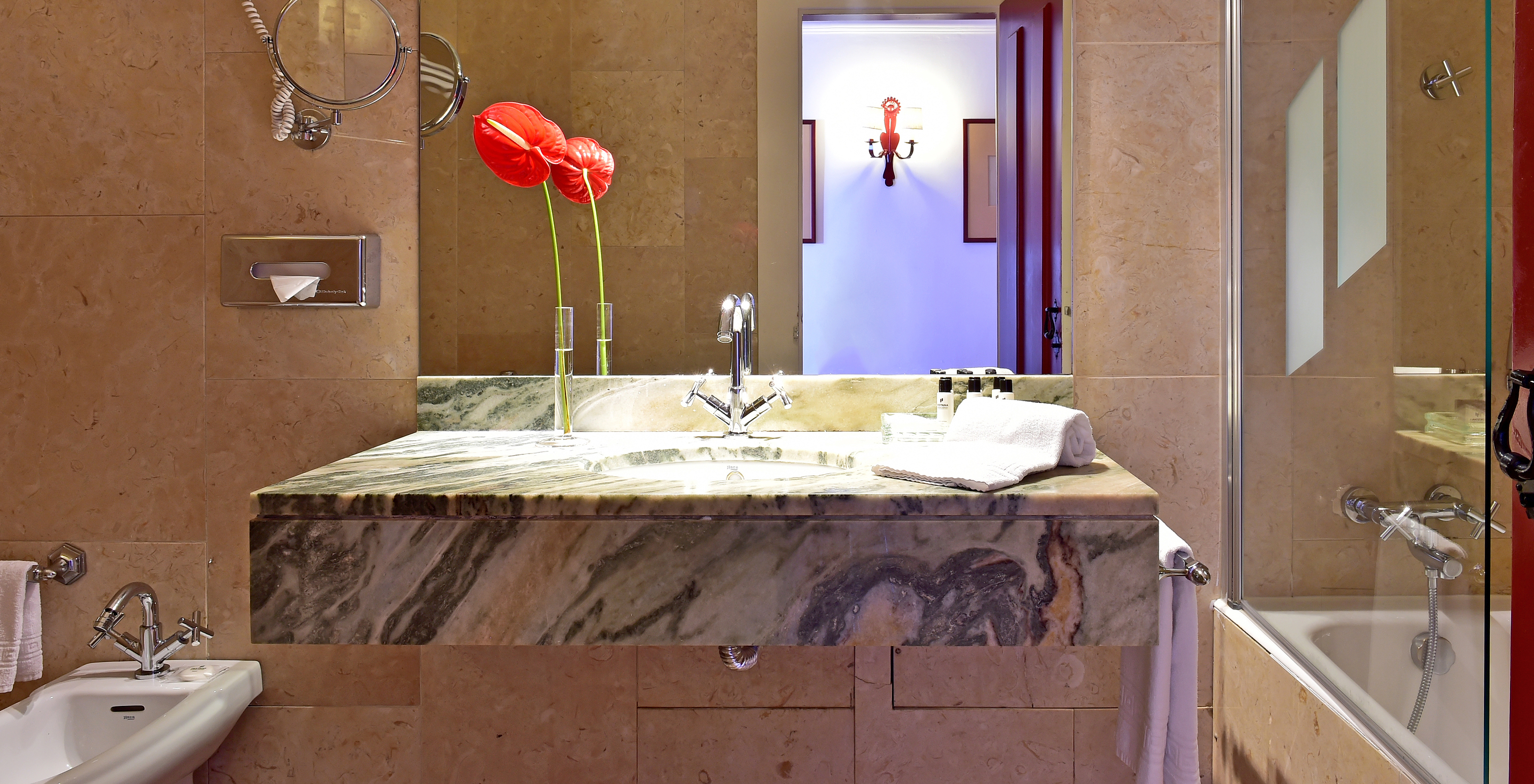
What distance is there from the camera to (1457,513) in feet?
3.40

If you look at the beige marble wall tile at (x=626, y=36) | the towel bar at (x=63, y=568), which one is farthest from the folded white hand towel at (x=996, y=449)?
the towel bar at (x=63, y=568)

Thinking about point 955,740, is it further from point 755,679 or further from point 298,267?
point 298,267

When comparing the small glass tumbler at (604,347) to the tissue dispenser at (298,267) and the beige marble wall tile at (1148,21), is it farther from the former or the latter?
the beige marble wall tile at (1148,21)

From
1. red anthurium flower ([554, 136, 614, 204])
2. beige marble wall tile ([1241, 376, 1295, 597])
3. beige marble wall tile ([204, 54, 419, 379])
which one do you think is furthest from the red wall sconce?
beige marble wall tile ([204, 54, 419, 379])

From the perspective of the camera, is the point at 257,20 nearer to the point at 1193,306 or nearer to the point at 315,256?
the point at 315,256

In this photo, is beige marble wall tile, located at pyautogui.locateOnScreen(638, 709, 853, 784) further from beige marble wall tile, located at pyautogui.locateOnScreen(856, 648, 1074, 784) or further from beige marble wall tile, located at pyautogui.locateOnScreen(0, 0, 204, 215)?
beige marble wall tile, located at pyautogui.locateOnScreen(0, 0, 204, 215)

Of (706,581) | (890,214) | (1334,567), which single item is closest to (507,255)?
(890,214)

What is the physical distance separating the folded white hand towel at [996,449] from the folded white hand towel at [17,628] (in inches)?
59.3

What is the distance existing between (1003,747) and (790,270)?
0.93 m

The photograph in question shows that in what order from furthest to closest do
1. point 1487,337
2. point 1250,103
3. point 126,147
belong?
point 126,147, point 1250,103, point 1487,337

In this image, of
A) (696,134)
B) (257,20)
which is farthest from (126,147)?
(696,134)

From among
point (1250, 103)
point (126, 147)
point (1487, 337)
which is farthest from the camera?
point (126, 147)

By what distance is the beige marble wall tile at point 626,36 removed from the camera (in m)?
1.62

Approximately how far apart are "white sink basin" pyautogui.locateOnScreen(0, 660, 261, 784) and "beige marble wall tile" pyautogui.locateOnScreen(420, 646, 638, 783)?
0.32 metres
